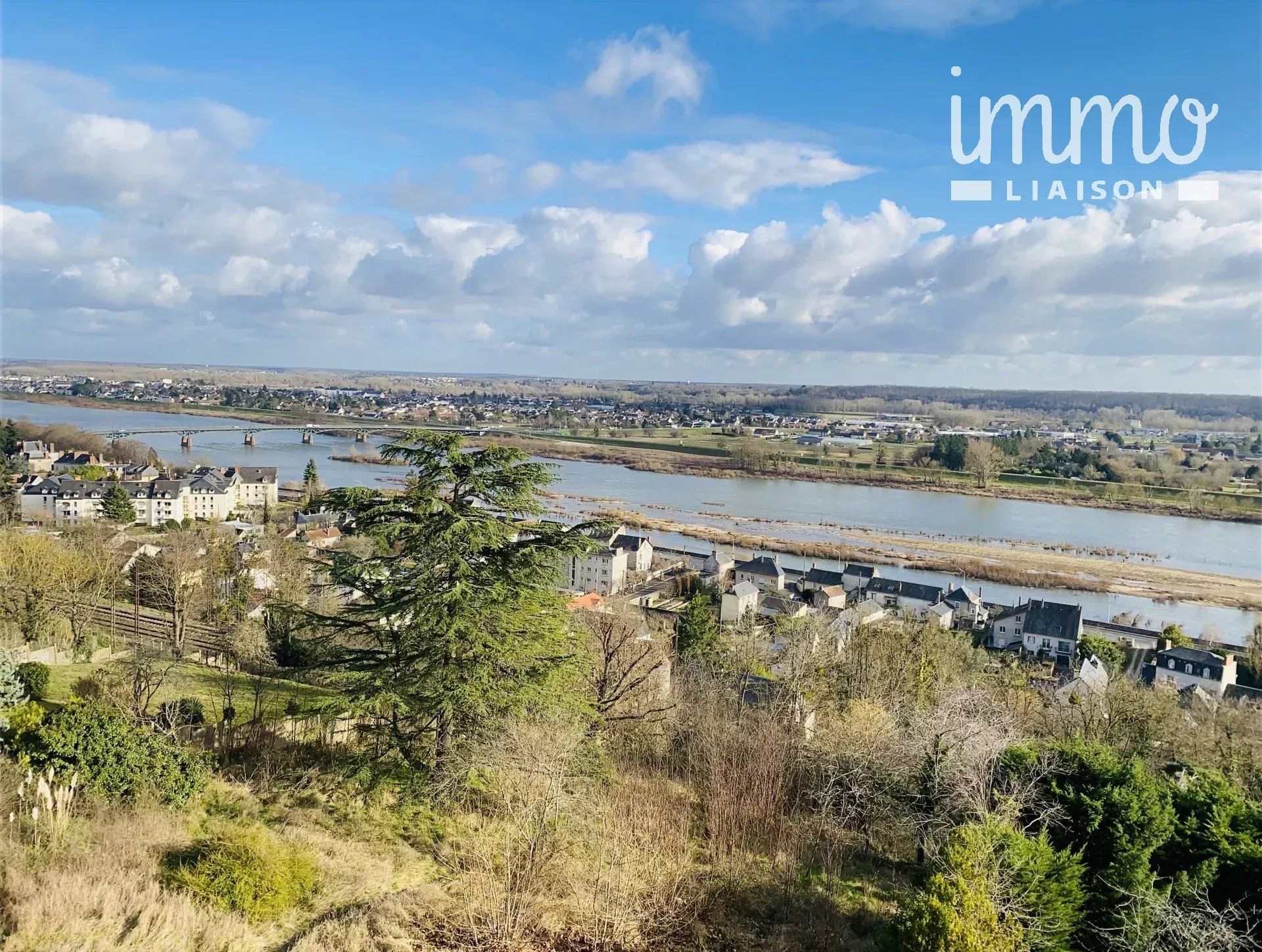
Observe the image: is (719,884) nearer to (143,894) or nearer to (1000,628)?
(143,894)

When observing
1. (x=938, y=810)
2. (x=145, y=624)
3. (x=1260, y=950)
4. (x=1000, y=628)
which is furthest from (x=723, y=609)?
(x=1260, y=950)

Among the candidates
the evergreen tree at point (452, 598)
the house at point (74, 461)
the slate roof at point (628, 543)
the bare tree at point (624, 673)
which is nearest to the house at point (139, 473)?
the house at point (74, 461)

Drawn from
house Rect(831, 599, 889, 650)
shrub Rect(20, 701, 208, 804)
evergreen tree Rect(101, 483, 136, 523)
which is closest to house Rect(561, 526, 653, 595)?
house Rect(831, 599, 889, 650)

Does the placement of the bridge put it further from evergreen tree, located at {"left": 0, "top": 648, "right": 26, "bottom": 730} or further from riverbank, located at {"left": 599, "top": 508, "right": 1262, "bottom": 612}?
evergreen tree, located at {"left": 0, "top": 648, "right": 26, "bottom": 730}

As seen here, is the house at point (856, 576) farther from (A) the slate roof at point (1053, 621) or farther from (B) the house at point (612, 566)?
(B) the house at point (612, 566)

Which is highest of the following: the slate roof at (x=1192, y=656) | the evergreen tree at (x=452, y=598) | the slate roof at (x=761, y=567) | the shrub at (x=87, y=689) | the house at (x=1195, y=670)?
the evergreen tree at (x=452, y=598)

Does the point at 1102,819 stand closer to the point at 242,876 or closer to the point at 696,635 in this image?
the point at 242,876
